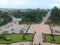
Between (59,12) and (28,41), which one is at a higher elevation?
(59,12)

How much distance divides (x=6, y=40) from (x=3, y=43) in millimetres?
814

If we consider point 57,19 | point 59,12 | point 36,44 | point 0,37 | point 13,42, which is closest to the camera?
point 36,44

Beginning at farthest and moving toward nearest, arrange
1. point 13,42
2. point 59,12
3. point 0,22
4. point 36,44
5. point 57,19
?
point 59,12
point 57,19
point 0,22
point 13,42
point 36,44

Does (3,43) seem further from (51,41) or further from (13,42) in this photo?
(51,41)

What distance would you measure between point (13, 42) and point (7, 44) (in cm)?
48

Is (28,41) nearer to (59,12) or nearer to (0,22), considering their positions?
(0,22)

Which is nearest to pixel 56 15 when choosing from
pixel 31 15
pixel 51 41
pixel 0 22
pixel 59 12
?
pixel 59 12

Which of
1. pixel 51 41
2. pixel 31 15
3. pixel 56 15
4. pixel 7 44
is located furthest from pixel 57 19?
pixel 7 44

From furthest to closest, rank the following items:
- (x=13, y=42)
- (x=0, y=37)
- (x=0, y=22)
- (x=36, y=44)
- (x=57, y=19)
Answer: (x=57, y=19)
(x=0, y=22)
(x=0, y=37)
(x=13, y=42)
(x=36, y=44)

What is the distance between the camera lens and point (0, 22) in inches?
747

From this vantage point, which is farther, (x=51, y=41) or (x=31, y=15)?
(x=31, y=15)

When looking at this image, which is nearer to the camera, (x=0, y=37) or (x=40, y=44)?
(x=40, y=44)

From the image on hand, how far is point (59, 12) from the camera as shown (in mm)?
22609

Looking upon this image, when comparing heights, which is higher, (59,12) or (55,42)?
(59,12)
